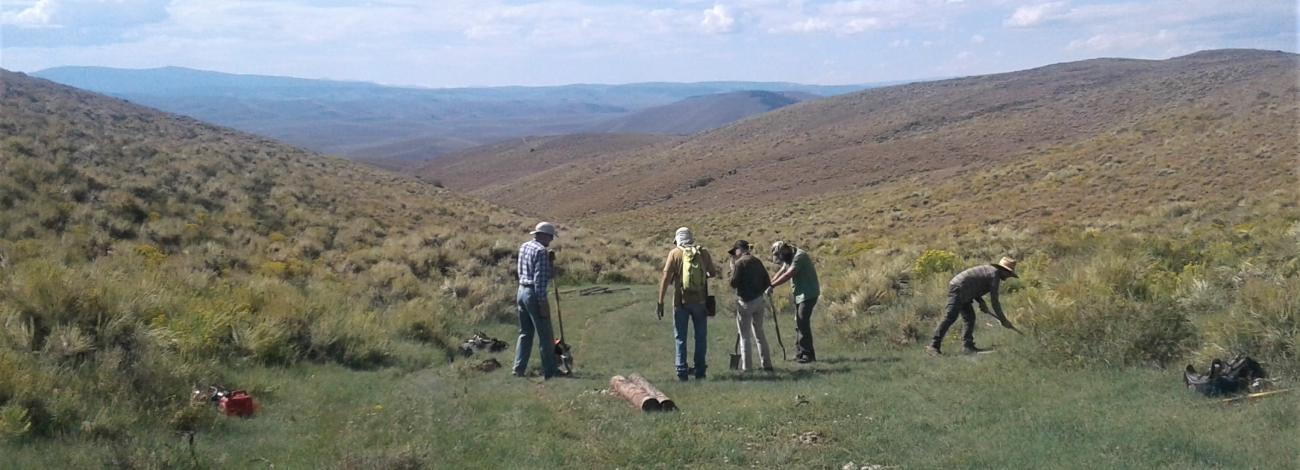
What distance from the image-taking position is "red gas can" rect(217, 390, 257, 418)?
807 cm

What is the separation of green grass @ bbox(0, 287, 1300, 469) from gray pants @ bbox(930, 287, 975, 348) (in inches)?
29.4

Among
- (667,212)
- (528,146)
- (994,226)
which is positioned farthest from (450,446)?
(528,146)

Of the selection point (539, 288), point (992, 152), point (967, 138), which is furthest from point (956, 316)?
point (967, 138)

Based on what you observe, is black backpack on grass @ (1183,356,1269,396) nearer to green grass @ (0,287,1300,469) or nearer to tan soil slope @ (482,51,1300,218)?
green grass @ (0,287,1300,469)

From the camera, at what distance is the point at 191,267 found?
60.0 feet

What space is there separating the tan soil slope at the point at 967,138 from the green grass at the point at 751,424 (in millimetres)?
29038

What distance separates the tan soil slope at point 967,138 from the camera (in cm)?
4669

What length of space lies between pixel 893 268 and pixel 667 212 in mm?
41722

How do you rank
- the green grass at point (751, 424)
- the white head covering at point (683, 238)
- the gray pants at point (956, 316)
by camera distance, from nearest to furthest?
the green grass at point (751, 424) < the white head covering at point (683, 238) < the gray pants at point (956, 316)

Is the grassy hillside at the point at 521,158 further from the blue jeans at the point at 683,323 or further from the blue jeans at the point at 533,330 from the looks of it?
the blue jeans at the point at 683,323

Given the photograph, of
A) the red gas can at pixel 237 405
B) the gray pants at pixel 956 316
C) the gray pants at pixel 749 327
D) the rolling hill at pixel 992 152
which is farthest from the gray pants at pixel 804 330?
the rolling hill at pixel 992 152

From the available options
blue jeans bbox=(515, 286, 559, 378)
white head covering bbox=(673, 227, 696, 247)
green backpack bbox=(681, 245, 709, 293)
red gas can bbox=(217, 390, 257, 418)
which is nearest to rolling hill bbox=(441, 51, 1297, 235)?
white head covering bbox=(673, 227, 696, 247)

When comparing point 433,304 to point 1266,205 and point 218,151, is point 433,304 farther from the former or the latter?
point 218,151

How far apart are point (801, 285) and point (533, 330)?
→ 353cm
